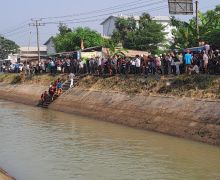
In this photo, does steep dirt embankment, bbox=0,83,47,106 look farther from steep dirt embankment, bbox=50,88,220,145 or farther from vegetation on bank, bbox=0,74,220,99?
steep dirt embankment, bbox=50,88,220,145

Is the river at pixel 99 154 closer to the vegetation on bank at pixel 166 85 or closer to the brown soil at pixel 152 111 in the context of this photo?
the brown soil at pixel 152 111

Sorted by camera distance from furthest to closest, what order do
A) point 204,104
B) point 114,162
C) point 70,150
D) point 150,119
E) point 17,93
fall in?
point 17,93 < point 150,119 < point 204,104 < point 70,150 < point 114,162

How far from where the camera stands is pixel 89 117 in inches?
1142

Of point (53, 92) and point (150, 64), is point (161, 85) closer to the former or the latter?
point (150, 64)

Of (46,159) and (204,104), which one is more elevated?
(204,104)

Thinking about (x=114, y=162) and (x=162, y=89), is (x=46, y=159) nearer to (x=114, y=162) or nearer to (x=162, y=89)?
(x=114, y=162)

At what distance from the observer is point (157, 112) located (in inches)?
944

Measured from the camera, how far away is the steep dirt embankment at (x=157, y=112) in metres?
20.4

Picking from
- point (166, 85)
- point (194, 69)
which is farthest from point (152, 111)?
point (194, 69)

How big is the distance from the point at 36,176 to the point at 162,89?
13.1m

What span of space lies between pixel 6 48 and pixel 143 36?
5511 cm

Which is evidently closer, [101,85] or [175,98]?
[175,98]

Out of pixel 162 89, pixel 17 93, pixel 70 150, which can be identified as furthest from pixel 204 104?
pixel 17 93

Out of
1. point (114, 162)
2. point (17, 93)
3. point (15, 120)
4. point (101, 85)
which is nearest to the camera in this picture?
point (114, 162)
